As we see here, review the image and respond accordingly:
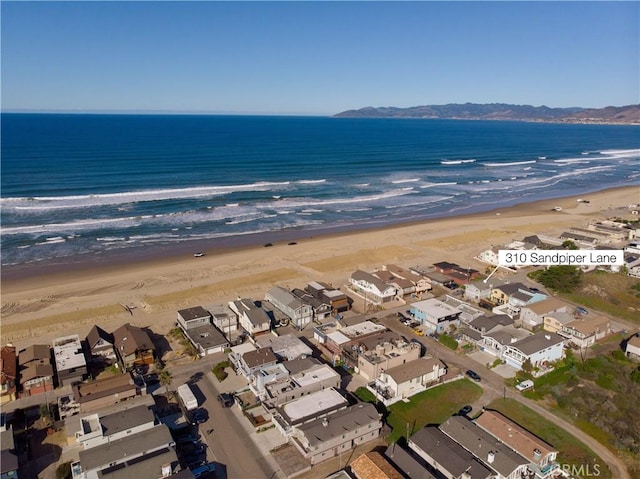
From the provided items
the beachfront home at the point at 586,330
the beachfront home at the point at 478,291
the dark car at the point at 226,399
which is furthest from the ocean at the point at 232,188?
the beachfront home at the point at 586,330

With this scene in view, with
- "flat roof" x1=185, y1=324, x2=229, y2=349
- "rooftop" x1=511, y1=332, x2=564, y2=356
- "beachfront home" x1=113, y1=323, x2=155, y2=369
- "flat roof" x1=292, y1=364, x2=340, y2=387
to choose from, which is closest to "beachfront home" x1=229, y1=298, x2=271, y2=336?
"flat roof" x1=185, y1=324, x2=229, y2=349

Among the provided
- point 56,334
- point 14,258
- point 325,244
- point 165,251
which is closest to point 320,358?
point 56,334

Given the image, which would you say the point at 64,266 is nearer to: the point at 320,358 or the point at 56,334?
the point at 56,334

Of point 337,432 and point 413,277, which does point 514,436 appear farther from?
point 413,277

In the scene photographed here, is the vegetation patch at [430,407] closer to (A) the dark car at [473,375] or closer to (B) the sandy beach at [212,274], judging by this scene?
(A) the dark car at [473,375]

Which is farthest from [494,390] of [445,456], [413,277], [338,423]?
[413,277]

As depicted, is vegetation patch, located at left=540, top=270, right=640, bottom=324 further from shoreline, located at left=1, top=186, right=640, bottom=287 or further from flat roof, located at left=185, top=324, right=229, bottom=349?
flat roof, located at left=185, top=324, right=229, bottom=349
